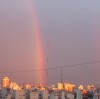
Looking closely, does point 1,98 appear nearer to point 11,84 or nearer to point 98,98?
point 98,98

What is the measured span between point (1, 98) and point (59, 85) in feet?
71.2

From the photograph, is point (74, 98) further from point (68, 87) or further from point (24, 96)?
point (68, 87)

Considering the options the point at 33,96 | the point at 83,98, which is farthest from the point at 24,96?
the point at 83,98

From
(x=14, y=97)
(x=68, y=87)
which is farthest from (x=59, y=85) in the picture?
(x=14, y=97)

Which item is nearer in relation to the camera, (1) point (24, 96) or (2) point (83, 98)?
(1) point (24, 96)

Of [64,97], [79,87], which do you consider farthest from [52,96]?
[79,87]

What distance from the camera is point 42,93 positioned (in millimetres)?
46438

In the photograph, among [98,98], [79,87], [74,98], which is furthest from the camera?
[79,87]

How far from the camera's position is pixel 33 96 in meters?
44.1

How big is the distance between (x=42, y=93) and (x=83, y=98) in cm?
504

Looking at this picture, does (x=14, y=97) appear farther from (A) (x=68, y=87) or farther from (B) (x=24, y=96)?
(A) (x=68, y=87)

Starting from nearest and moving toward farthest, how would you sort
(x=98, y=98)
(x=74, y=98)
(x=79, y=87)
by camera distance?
(x=98, y=98) → (x=74, y=98) → (x=79, y=87)

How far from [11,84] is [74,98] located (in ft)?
60.5

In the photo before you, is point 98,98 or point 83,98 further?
point 83,98
